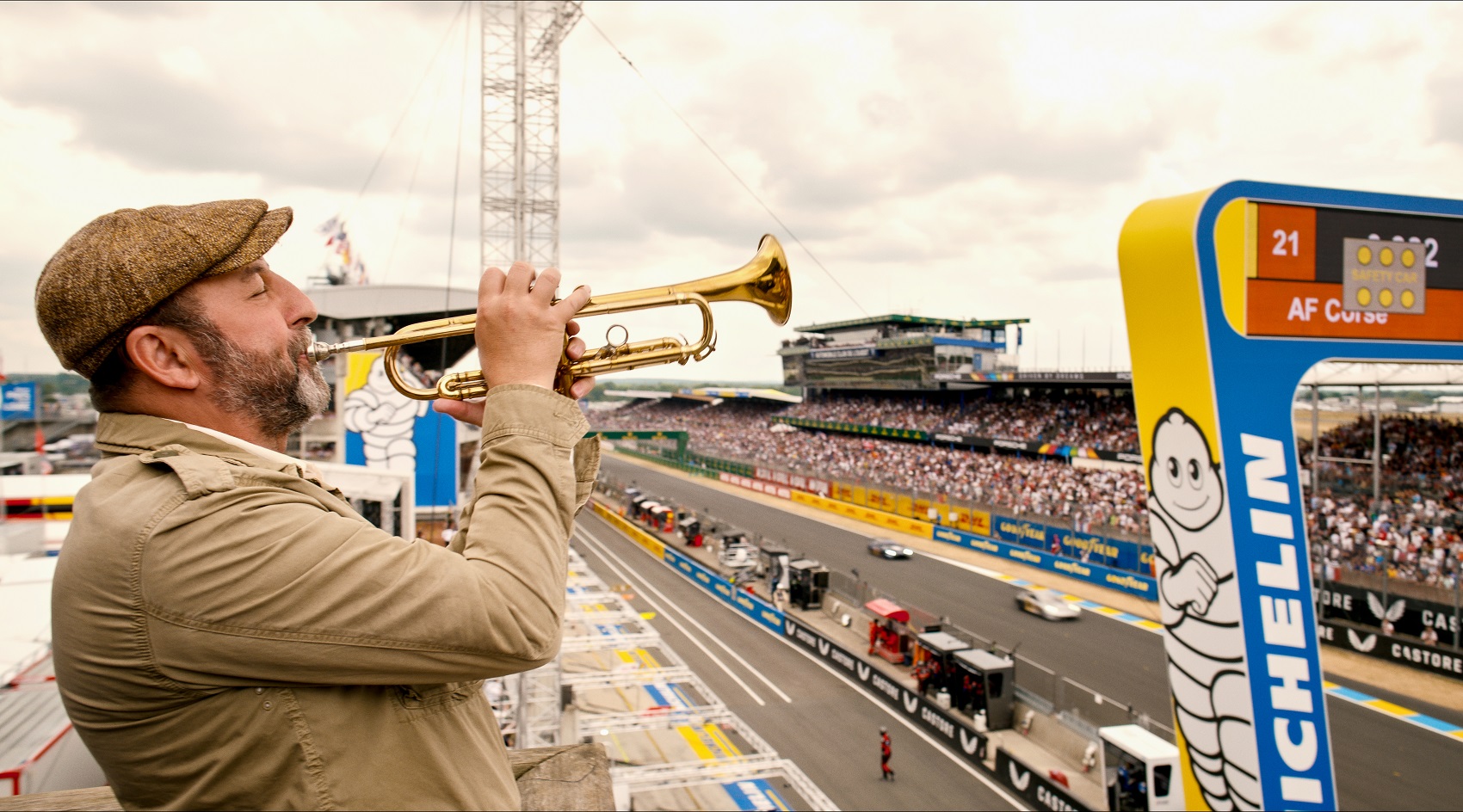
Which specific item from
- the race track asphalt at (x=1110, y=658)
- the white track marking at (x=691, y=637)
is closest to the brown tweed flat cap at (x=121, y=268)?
the race track asphalt at (x=1110, y=658)

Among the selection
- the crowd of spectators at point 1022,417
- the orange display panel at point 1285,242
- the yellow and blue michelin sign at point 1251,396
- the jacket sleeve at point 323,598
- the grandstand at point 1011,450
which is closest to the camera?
the jacket sleeve at point 323,598

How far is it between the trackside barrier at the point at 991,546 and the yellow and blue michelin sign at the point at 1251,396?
538 inches

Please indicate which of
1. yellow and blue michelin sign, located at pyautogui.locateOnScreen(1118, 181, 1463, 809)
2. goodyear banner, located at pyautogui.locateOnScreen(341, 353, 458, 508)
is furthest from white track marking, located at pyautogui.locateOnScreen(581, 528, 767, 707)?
yellow and blue michelin sign, located at pyautogui.locateOnScreen(1118, 181, 1463, 809)

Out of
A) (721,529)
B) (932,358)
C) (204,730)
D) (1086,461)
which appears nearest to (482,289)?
(204,730)

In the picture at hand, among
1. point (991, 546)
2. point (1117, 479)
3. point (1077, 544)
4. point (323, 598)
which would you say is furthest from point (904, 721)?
point (1117, 479)

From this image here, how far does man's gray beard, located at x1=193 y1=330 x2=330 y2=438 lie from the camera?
1470 mm

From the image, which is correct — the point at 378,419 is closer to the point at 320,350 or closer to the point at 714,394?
the point at 320,350

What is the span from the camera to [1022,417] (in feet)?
130

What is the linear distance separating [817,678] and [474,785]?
16.8m

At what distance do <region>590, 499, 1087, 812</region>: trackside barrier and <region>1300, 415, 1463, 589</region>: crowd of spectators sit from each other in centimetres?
1047

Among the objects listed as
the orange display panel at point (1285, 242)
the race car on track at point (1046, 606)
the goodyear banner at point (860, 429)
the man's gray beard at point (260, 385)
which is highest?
the orange display panel at point (1285, 242)

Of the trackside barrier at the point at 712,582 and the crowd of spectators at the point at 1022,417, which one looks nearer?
the trackside barrier at the point at 712,582

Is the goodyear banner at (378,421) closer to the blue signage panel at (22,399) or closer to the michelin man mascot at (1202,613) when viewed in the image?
the michelin man mascot at (1202,613)

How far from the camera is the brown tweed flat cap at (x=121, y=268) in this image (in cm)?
133
